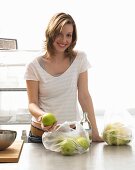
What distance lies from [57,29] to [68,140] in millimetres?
726

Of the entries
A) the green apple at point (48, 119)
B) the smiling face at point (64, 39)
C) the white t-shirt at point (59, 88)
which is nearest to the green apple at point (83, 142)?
the green apple at point (48, 119)

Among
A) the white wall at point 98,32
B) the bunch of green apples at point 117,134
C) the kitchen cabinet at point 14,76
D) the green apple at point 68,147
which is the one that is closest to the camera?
the green apple at point 68,147

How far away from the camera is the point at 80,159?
62.9 inches

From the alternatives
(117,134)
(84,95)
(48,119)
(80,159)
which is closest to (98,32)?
(84,95)

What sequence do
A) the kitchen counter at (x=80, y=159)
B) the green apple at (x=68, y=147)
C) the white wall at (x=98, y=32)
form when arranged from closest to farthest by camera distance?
1. the kitchen counter at (x=80, y=159)
2. the green apple at (x=68, y=147)
3. the white wall at (x=98, y=32)

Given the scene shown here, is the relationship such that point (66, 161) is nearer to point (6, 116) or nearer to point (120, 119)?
point (120, 119)

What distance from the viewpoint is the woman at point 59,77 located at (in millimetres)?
2113

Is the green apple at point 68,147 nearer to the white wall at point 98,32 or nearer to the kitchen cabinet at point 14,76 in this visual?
the kitchen cabinet at point 14,76

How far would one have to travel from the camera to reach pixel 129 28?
3.37 meters

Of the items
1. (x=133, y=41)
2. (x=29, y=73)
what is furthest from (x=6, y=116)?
(x=133, y=41)

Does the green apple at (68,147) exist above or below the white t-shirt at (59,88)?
below

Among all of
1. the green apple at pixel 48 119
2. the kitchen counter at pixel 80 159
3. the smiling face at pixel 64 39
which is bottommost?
the kitchen counter at pixel 80 159

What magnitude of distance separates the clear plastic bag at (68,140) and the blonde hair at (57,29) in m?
0.58

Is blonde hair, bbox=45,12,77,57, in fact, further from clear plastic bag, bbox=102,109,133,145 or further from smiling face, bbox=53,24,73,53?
clear plastic bag, bbox=102,109,133,145
